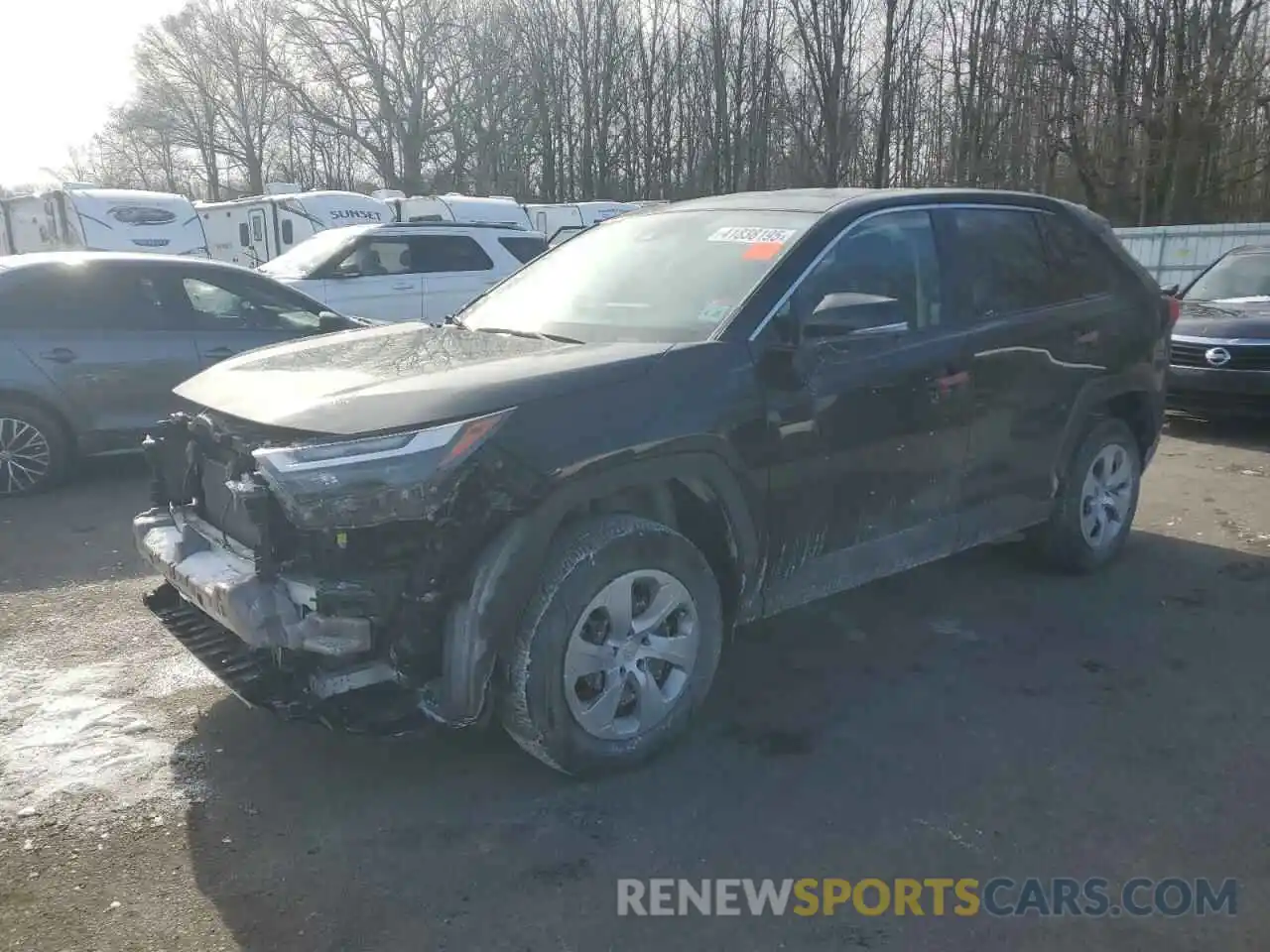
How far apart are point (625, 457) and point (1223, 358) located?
24.1 feet

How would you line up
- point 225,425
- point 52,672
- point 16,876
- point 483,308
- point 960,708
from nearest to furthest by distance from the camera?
1. point 16,876
2. point 225,425
3. point 960,708
4. point 52,672
5. point 483,308

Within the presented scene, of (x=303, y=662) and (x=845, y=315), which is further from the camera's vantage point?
(x=845, y=315)

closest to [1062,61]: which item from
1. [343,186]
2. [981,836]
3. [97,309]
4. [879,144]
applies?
[879,144]

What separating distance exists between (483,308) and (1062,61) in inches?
1063

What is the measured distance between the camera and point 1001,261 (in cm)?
468

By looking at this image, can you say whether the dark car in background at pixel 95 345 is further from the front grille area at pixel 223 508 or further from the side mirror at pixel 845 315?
the side mirror at pixel 845 315

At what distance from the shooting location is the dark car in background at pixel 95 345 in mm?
6793

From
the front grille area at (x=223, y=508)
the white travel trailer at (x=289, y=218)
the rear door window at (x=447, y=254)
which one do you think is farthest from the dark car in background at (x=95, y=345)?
the white travel trailer at (x=289, y=218)

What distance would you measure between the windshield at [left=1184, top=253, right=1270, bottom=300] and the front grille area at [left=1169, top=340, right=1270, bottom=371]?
1.29m

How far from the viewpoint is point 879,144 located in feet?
97.5

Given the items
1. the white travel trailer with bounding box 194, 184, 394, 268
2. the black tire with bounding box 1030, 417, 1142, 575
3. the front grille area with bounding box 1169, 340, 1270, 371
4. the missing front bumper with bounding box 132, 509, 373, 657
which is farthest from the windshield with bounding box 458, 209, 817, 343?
the white travel trailer with bounding box 194, 184, 394, 268

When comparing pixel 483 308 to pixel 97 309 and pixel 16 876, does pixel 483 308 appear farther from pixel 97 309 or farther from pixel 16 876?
pixel 97 309

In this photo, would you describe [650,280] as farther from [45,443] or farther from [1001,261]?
[45,443]

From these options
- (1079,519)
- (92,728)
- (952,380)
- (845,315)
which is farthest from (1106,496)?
(92,728)
